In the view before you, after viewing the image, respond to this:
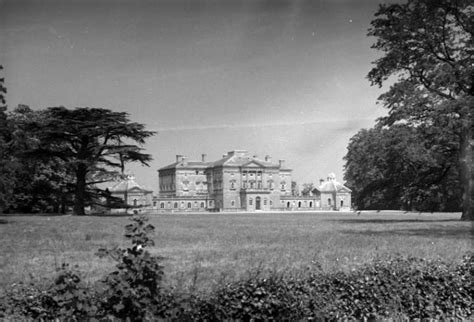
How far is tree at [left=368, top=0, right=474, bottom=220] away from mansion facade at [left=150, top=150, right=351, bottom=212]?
209 ft

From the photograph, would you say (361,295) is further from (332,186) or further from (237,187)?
(332,186)

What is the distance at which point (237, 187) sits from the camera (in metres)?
85.1

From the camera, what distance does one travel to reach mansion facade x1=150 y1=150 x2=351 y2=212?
84.2 metres

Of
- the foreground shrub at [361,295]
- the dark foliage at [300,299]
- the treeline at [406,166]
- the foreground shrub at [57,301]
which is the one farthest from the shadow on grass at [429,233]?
the foreground shrub at [57,301]

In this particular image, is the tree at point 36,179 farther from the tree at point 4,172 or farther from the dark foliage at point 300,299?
the dark foliage at point 300,299

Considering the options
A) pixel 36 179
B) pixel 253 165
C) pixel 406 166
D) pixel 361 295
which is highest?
pixel 253 165

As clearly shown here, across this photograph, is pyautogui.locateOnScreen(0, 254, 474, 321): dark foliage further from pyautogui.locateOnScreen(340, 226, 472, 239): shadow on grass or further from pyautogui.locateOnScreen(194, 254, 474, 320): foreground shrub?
pyautogui.locateOnScreen(340, 226, 472, 239): shadow on grass

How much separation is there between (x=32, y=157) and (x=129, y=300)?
95.4ft

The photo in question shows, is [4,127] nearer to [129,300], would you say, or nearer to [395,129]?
[395,129]

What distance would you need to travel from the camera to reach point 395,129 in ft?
65.5

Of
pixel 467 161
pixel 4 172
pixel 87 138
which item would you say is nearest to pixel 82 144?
pixel 87 138

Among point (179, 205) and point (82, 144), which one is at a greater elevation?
point (82, 144)

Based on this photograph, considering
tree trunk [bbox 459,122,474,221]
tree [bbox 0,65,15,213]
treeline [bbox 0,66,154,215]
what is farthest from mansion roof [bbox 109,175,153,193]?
tree trunk [bbox 459,122,474,221]

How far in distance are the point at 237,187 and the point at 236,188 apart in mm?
290
